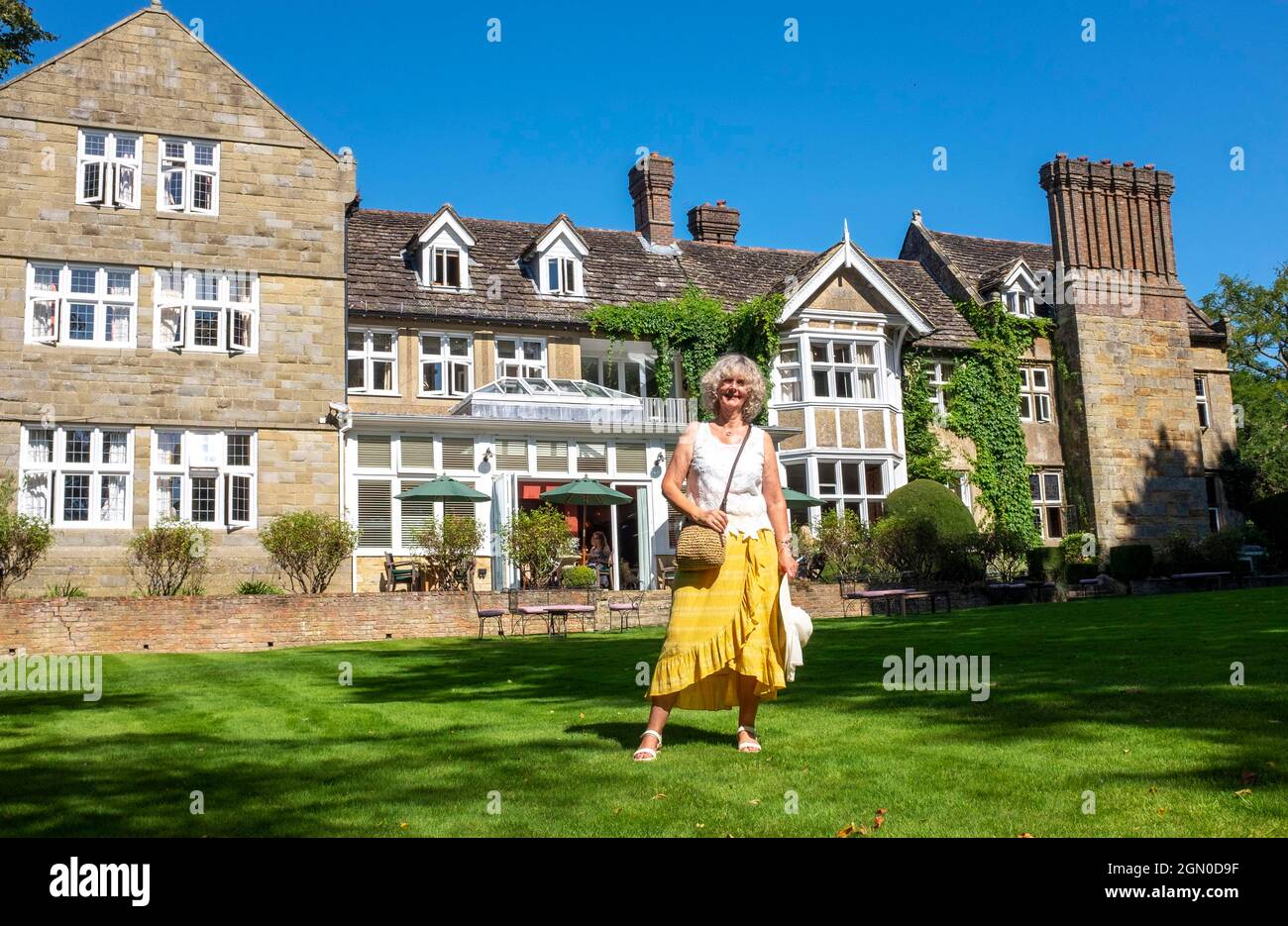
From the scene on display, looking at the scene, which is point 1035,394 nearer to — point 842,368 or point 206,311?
point 842,368

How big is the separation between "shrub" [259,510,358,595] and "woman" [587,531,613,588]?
6.05 meters

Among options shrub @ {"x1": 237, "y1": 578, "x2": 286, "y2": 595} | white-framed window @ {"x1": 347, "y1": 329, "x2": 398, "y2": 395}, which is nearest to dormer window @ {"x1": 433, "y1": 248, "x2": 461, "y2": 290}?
white-framed window @ {"x1": 347, "y1": 329, "x2": 398, "y2": 395}

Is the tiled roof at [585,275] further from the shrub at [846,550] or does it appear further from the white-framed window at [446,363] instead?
the shrub at [846,550]

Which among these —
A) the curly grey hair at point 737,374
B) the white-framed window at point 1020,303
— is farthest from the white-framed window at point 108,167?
the white-framed window at point 1020,303

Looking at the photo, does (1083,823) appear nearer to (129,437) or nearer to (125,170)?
(129,437)

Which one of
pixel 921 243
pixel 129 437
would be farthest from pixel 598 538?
pixel 921 243

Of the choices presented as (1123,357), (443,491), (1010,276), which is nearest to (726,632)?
(443,491)

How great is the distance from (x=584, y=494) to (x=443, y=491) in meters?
3.38

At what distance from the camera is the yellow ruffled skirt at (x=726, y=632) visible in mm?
6387

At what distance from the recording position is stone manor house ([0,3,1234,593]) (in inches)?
939

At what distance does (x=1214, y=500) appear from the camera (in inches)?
1517

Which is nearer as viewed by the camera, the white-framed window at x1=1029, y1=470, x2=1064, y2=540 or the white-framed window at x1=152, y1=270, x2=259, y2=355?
the white-framed window at x1=152, y1=270, x2=259, y2=355

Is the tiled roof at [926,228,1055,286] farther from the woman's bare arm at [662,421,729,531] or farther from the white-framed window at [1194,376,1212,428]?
the woman's bare arm at [662,421,729,531]

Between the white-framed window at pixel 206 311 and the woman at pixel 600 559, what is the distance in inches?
337
